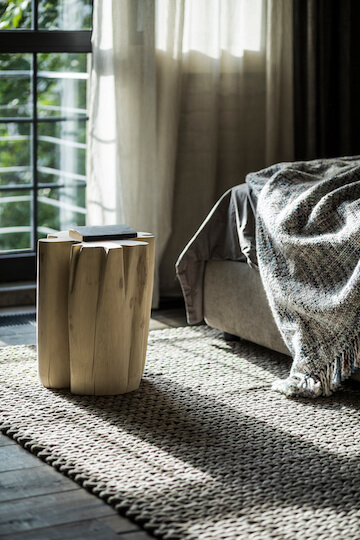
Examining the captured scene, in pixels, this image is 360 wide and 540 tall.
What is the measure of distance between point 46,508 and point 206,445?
0.50 metres

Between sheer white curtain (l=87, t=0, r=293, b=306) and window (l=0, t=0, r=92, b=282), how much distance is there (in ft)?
0.89

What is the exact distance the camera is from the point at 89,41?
12.7 ft

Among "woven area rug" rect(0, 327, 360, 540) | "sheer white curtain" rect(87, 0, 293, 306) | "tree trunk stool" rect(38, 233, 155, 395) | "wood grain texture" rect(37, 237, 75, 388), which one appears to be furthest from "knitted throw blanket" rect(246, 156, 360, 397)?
"sheer white curtain" rect(87, 0, 293, 306)

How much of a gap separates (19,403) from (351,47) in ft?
→ 8.65

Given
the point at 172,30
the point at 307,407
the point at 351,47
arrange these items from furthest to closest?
1. the point at 351,47
2. the point at 172,30
3. the point at 307,407

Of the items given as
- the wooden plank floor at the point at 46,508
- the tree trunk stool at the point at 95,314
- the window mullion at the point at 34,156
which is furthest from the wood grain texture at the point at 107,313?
the window mullion at the point at 34,156

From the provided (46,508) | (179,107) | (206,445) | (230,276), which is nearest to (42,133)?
(179,107)

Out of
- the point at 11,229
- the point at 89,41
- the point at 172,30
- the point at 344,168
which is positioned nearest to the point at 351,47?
the point at 172,30

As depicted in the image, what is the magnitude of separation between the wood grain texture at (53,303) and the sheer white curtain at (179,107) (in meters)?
1.26

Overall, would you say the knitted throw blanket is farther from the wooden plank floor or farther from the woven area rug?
the wooden plank floor

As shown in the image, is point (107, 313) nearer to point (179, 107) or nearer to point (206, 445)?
point (206, 445)

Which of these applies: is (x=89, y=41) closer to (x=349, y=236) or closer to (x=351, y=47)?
(x=351, y=47)

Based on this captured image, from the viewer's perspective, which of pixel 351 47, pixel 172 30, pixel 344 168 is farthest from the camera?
pixel 351 47

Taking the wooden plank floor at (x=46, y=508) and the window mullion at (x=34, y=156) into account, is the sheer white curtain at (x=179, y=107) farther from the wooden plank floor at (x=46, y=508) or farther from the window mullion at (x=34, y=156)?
the wooden plank floor at (x=46, y=508)
